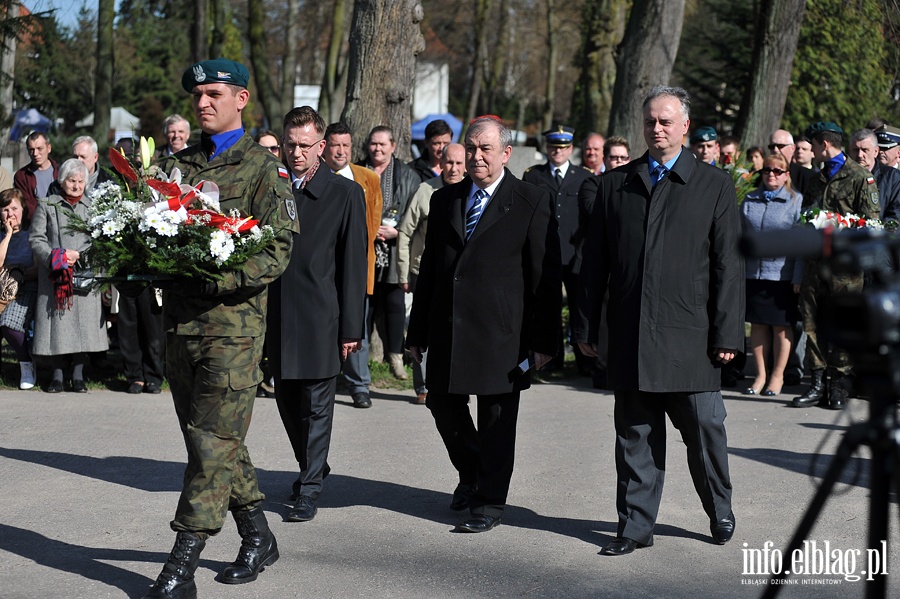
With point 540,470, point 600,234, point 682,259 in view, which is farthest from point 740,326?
point 540,470

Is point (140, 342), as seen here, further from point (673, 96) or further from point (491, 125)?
point (673, 96)

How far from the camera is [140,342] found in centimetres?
1006

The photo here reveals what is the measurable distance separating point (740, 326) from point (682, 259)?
437 mm

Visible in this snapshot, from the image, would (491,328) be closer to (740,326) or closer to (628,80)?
(740,326)

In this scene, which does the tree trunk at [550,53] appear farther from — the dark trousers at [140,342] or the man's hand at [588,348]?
the man's hand at [588,348]

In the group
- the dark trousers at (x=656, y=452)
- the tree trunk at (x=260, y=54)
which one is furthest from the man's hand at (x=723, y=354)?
the tree trunk at (x=260, y=54)

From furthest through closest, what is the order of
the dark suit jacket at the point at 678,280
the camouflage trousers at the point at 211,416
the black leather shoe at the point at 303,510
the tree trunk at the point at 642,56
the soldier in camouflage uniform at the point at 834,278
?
the tree trunk at the point at 642,56, the soldier in camouflage uniform at the point at 834,278, the black leather shoe at the point at 303,510, the dark suit jacket at the point at 678,280, the camouflage trousers at the point at 211,416

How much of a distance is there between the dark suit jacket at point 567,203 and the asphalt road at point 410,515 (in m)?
1.87

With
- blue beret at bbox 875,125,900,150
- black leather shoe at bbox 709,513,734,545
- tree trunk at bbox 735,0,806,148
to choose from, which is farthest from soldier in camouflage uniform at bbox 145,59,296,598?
tree trunk at bbox 735,0,806,148

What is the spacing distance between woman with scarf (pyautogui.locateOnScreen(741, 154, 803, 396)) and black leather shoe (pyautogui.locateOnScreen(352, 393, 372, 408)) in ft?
11.1

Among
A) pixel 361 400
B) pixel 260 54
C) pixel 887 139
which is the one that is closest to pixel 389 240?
pixel 361 400

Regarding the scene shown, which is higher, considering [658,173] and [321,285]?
[658,173]

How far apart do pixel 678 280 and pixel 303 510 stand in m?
2.37

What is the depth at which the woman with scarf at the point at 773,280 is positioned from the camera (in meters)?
9.86
